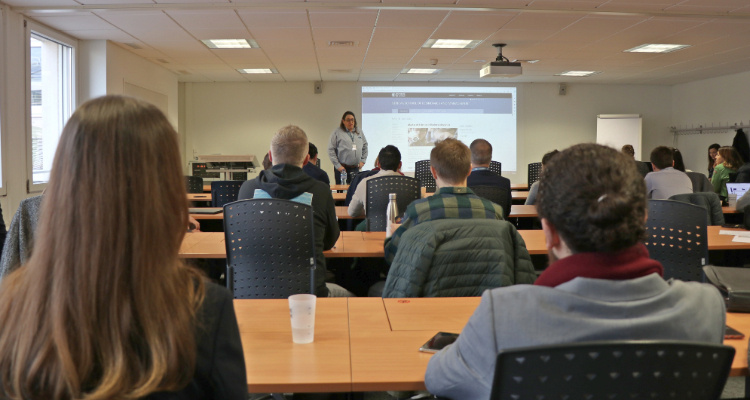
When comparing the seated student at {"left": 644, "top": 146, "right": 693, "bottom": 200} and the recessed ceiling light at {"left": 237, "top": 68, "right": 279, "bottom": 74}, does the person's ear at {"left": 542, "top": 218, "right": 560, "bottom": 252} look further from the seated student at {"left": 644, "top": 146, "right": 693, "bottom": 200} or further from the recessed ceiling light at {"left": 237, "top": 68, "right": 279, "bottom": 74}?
the recessed ceiling light at {"left": 237, "top": 68, "right": 279, "bottom": 74}

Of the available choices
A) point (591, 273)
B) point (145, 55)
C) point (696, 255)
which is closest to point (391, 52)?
point (145, 55)

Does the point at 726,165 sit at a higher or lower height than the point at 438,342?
higher

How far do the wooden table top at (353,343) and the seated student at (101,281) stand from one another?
52 cm

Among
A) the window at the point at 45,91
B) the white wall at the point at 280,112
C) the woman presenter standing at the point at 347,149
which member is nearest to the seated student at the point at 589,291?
the window at the point at 45,91

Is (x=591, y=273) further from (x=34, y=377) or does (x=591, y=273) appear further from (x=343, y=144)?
(x=343, y=144)

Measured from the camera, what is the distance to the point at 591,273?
102 centimetres

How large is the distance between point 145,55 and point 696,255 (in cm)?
799

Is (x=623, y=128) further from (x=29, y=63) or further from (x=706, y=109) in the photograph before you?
(x=29, y=63)

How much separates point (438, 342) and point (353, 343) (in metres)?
0.22

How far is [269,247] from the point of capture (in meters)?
2.61

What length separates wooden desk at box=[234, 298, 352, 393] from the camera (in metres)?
1.28

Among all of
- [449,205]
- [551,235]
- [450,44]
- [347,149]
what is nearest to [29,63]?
[347,149]

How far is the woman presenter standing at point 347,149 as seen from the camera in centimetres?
902

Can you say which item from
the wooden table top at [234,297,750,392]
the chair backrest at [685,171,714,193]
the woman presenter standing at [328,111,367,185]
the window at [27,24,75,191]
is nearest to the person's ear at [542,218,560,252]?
the wooden table top at [234,297,750,392]
